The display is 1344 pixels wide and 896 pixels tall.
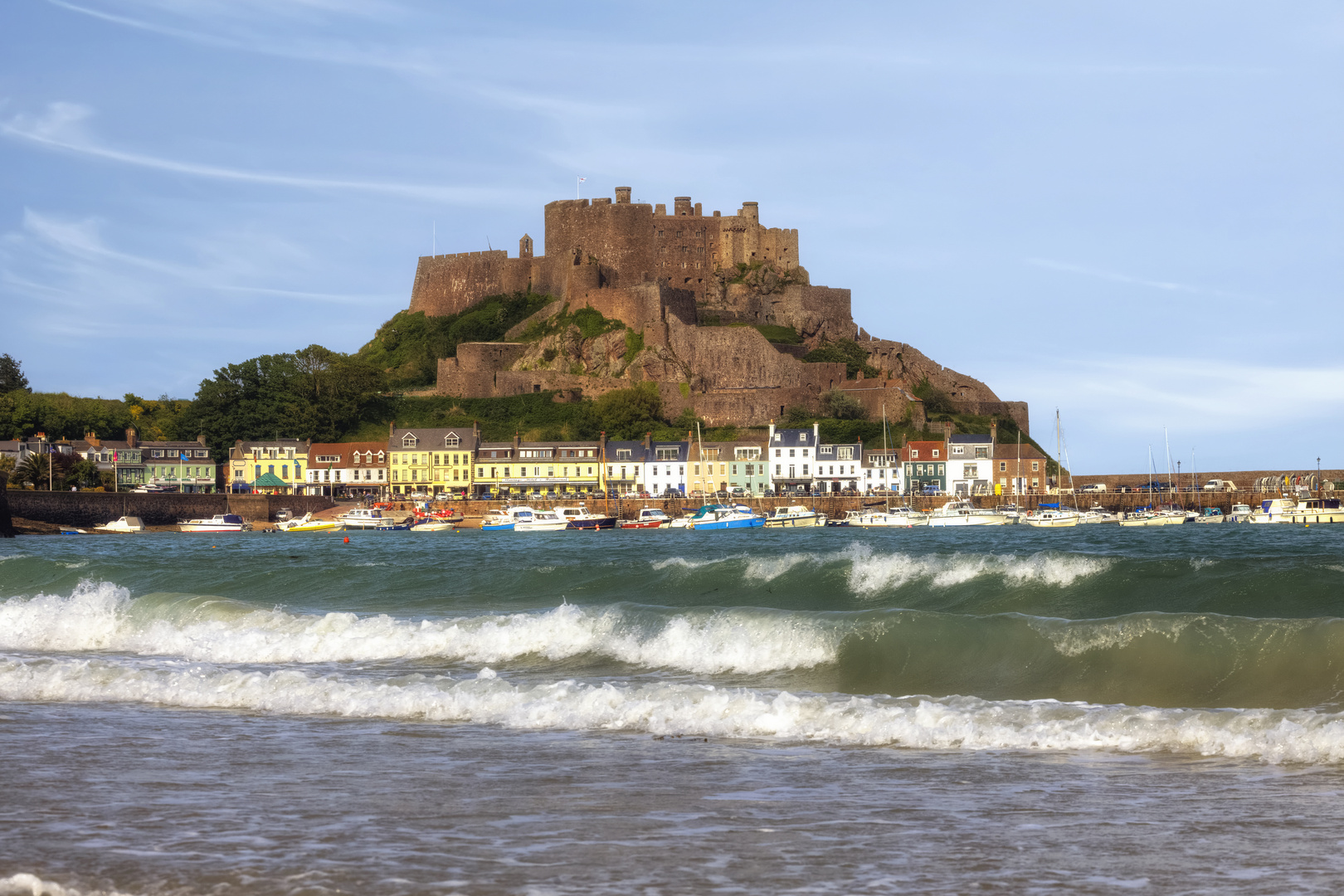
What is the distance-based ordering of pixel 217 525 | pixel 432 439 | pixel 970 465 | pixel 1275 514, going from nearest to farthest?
1. pixel 1275 514
2. pixel 217 525
3. pixel 970 465
4. pixel 432 439

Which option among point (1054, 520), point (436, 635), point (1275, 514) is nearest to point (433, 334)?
point (1054, 520)

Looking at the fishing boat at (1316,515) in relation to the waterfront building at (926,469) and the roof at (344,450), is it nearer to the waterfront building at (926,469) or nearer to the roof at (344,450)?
the waterfront building at (926,469)

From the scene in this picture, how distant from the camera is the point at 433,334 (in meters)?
93.1

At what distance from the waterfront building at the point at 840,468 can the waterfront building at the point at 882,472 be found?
377 millimetres

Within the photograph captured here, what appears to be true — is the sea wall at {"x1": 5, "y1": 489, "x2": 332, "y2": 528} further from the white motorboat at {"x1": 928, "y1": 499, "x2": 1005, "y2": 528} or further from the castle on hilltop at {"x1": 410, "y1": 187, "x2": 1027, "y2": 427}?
the white motorboat at {"x1": 928, "y1": 499, "x2": 1005, "y2": 528}

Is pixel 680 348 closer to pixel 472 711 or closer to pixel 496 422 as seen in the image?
pixel 496 422

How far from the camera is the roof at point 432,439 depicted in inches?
3260

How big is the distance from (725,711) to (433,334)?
8615 centimetres

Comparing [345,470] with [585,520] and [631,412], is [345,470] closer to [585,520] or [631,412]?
[631,412]

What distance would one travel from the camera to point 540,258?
9044 centimetres

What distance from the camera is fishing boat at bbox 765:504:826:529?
62.3 m

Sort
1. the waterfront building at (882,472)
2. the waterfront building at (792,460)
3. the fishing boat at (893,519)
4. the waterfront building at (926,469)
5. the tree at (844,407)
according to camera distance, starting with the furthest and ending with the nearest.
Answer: the tree at (844,407) < the waterfront building at (792,460) < the waterfront building at (926,469) < the waterfront building at (882,472) < the fishing boat at (893,519)

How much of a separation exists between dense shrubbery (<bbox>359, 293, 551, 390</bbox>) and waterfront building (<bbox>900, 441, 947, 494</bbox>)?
26298mm

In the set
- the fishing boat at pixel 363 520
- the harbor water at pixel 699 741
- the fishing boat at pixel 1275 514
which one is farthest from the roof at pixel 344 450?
the harbor water at pixel 699 741
